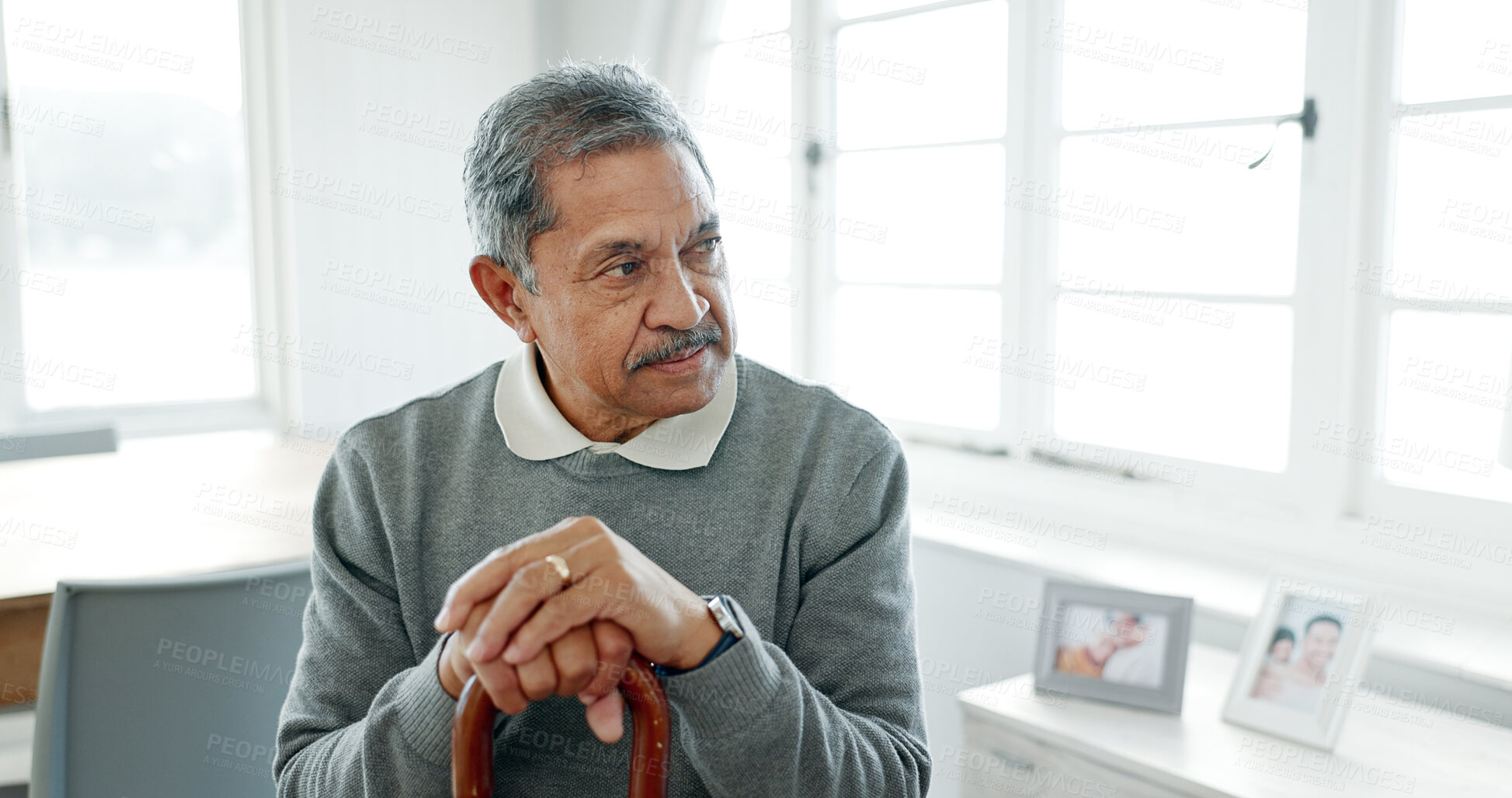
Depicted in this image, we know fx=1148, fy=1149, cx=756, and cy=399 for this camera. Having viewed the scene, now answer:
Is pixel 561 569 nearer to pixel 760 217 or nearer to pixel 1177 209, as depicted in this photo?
pixel 1177 209

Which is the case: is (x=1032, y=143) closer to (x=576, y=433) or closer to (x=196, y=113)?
(x=576, y=433)

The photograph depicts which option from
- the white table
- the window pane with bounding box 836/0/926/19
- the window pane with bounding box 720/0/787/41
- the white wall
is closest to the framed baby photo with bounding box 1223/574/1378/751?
the white table

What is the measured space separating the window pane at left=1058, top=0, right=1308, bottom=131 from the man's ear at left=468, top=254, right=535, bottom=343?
147 centimetres

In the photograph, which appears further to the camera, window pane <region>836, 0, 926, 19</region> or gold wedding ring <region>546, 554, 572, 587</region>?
window pane <region>836, 0, 926, 19</region>

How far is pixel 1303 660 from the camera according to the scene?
1545 millimetres

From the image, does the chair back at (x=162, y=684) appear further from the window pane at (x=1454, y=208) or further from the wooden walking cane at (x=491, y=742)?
the window pane at (x=1454, y=208)

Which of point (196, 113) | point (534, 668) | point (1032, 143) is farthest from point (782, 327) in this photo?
point (534, 668)

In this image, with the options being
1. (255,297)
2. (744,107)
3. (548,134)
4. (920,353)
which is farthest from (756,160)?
(548,134)

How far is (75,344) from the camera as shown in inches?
125

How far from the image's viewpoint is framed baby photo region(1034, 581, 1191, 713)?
5.41ft

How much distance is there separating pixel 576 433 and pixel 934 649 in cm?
139

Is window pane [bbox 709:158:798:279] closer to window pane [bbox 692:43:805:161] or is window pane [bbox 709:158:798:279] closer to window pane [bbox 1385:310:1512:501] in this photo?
window pane [bbox 692:43:805:161]

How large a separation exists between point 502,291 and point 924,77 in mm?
1687

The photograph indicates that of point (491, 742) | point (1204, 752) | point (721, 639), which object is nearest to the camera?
point (491, 742)
